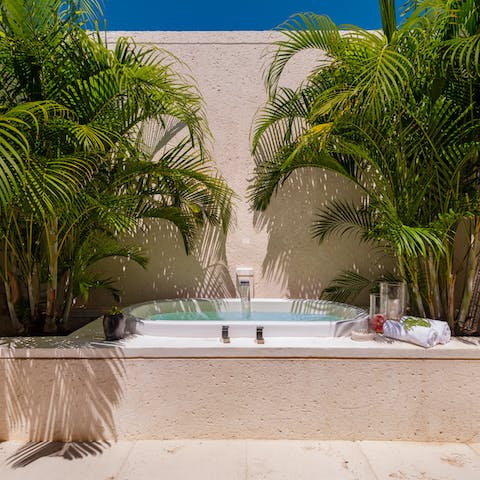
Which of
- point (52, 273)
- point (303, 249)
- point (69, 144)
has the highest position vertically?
point (69, 144)

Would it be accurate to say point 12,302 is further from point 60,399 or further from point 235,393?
point 235,393

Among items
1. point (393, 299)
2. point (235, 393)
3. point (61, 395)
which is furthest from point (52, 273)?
point (393, 299)

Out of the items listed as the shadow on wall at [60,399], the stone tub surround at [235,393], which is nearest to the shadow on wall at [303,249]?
the stone tub surround at [235,393]

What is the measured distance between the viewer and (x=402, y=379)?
197 cm

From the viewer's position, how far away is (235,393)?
1.99 metres

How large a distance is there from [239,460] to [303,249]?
1.73 metres

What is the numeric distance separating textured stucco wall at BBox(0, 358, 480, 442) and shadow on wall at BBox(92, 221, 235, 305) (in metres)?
1.26

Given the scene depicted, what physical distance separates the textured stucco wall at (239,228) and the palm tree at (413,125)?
650mm

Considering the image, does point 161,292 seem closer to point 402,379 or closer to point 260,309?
point 260,309

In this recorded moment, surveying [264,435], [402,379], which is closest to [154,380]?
[264,435]

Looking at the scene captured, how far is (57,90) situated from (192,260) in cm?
157

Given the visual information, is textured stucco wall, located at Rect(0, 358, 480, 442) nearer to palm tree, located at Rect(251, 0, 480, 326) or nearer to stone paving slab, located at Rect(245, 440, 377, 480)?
stone paving slab, located at Rect(245, 440, 377, 480)

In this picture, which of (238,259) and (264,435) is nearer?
(264,435)

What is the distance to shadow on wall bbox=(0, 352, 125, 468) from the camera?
6.51ft
